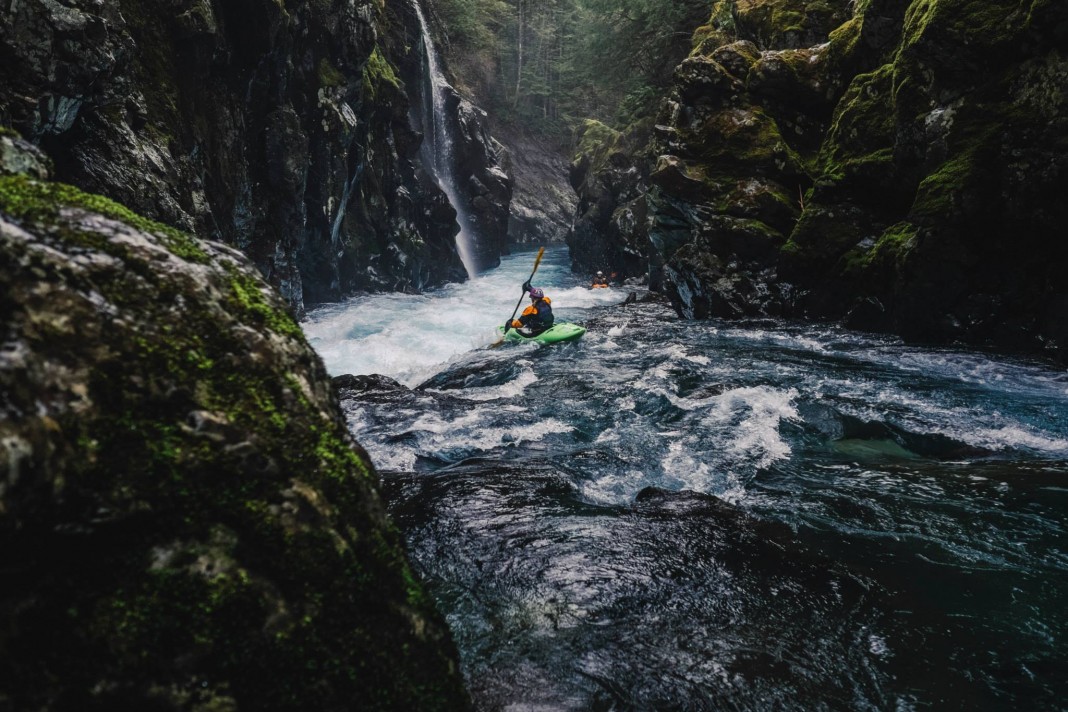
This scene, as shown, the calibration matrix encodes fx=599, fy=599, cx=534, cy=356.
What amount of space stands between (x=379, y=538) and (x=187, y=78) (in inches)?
486

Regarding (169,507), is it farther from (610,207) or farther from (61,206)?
(610,207)

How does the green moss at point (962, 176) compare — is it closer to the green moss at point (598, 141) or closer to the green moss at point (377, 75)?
the green moss at point (377, 75)

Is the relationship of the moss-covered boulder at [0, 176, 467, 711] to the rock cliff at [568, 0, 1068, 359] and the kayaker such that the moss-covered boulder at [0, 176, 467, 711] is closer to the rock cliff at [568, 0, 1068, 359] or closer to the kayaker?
Answer: the rock cliff at [568, 0, 1068, 359]

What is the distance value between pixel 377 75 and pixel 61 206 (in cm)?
2179

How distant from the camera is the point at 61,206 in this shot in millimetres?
1800

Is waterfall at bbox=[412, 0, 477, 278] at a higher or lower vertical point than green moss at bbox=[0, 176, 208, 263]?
higher

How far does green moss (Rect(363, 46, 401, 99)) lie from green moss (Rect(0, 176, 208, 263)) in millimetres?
18972

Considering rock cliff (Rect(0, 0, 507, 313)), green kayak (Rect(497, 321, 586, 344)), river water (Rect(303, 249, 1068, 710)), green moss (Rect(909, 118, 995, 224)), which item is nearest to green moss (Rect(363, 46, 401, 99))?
rock cliff (Rect(0, 0, 507, 313))

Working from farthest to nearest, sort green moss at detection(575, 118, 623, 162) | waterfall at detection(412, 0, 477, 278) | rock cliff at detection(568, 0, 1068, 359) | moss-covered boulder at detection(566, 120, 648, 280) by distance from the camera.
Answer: green moss at detection(575, 118, 623, 162), waterfall at detection(412, 0, 477, 278), moss-covered boulder at detection(566, 120, 648, 280), rock cliff at detection(568, 0, 1068, 359)

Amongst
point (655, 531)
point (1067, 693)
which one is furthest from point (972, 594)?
point (655, 531)

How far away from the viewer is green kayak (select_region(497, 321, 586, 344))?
1356cm

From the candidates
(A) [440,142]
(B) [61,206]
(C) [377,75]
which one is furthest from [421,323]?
(B) [61,206]

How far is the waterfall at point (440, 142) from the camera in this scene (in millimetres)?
30344

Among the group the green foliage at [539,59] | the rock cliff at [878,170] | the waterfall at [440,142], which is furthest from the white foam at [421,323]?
the green foliage at [539,59]
